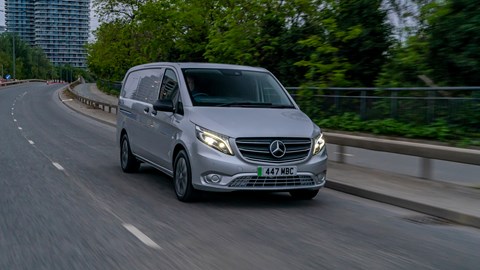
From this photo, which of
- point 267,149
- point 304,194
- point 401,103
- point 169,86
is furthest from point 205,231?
point 401,103

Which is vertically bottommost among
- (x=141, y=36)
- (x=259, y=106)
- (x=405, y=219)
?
(x=405, y=219)

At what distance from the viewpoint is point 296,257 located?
18.8ft

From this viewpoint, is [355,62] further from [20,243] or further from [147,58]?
[147,58]

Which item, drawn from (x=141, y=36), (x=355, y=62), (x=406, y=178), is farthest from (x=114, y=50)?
(x=406, y=178)

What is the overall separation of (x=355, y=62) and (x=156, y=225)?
17.9 meters

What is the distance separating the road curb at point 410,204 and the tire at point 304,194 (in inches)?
32.8

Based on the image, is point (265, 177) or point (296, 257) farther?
point (265, 177)

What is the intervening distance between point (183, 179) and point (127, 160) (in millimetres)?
3369

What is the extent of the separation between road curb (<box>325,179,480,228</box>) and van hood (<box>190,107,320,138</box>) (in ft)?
4.37

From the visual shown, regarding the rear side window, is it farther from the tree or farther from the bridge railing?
the tree

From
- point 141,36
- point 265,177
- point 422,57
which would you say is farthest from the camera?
point 141,36

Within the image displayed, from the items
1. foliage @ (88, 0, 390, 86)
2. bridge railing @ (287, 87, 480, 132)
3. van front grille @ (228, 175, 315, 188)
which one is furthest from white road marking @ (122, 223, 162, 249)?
foliage @ (88, 0, 390, 86)

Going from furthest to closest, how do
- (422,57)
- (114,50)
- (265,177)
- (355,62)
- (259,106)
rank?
(114,50) < (355,62) < (422,57) < (259,106) < (265,177)

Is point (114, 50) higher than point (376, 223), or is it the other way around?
point (114, 50)
